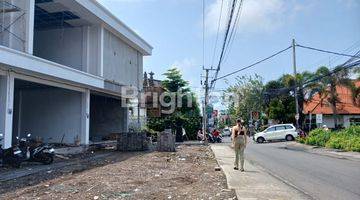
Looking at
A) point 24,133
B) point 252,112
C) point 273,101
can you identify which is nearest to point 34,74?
point 24,133

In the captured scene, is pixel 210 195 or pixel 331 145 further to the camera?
pixel 331 145

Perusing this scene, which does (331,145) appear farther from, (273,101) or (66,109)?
(273,101)

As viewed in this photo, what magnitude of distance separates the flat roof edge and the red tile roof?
27.7 metres

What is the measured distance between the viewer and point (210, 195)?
1030cm

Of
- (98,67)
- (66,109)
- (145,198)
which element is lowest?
(145,198)

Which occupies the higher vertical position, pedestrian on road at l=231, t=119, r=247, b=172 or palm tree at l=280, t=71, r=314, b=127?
palm tree at l=280, t=71, r=314, b=127

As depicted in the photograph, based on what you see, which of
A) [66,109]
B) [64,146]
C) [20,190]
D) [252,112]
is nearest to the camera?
[20,190]

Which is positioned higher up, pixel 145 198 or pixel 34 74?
pixel 34 74

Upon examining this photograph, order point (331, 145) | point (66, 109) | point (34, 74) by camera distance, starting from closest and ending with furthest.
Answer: point (34, 74)
point (66, 109)
point (331, 145)

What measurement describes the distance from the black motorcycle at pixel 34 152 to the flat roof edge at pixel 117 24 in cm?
890

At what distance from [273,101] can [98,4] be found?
41912 millimetres

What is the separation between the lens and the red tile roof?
58.5 m

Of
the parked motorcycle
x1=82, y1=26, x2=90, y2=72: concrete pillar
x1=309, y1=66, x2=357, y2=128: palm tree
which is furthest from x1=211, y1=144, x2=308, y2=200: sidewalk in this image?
x1=309, y1=66, x2=357, y2=128: palm tree

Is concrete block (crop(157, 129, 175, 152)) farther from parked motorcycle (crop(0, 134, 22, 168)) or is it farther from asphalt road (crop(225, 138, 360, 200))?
parked motorcycle (crop(0, 134, 22, 168))
